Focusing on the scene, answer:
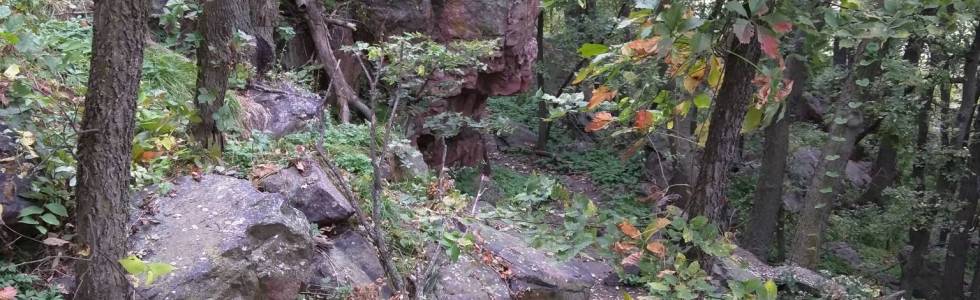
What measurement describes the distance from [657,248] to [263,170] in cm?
352

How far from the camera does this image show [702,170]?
1924 millimetres

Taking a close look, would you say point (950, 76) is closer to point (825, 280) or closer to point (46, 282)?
point (825, 280)

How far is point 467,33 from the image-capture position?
1014cm

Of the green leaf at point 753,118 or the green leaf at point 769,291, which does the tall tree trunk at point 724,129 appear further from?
the green leaf at point 769,291

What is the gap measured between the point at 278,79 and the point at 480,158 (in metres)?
5.58

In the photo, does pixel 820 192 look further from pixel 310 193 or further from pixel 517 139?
pixel 517 139

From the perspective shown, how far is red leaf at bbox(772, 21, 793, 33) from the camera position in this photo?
1.48 m

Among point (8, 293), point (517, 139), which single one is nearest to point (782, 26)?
point (8, 293)

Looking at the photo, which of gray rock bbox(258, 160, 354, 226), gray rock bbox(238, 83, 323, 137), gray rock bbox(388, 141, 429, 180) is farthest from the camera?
gray rock bbox(388, 141, 429, 180)

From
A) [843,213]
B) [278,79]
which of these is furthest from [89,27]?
[843,213]

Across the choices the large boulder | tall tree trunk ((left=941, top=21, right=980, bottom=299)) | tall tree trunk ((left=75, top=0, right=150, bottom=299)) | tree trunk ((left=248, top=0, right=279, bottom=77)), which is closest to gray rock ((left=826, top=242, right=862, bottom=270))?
tall tree trunk ((left=941, top=21, right=980, bottom=299))

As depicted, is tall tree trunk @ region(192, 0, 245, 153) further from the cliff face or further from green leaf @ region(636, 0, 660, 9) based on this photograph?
the cliff face

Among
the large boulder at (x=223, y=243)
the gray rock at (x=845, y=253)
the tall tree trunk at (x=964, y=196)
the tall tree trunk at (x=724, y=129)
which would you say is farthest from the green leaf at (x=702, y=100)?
the gray rock at (x=845, y=253)

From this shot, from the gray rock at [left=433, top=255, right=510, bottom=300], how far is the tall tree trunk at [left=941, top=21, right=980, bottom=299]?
7152 millimetres
